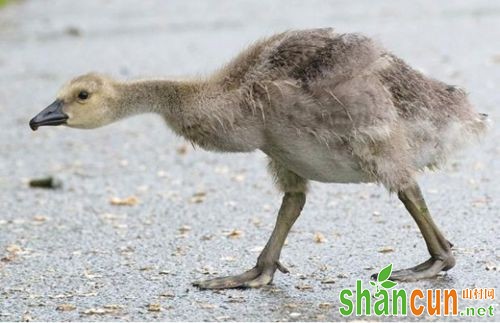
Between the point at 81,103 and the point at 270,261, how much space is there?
1.30 meters

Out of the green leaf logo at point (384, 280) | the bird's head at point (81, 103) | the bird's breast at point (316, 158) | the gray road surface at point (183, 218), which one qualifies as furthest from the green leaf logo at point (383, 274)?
the bird's head at point (81, 103)

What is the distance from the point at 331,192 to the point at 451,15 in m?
9.01

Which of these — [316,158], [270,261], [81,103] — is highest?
[81,103]

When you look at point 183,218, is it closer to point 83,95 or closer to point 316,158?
point 83,95

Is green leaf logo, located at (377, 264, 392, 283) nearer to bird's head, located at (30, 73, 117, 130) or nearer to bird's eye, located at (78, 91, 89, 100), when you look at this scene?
bird's head, located at (30, 73, 117, 130)

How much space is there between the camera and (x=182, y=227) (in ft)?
25.0

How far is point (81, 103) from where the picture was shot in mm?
6055

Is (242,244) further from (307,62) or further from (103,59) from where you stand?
(103,59)

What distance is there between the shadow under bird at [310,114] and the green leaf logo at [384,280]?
0.12ft

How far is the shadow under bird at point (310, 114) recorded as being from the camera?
18.7 feet

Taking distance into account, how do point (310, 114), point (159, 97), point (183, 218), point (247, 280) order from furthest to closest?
point (183, 218) < point (247, 280) < point (159, 97) < point (310, 114)

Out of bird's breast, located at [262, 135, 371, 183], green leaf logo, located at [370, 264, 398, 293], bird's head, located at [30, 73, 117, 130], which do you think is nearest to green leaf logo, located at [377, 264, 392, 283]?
green leaf logo, located at [370, 264, 398, 293]

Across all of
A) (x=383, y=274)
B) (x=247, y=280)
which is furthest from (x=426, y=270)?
(x=247, y=280)

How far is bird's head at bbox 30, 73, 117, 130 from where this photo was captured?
6.05 m
